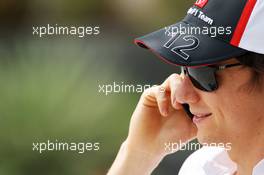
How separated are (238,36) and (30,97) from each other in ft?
2.76

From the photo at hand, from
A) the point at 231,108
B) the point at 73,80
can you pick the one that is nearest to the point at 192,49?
the point at 231,108

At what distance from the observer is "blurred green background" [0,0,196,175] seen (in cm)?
161

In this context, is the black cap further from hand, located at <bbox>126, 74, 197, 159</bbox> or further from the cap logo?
hand, located at <bbox>126, 74, 197, 159</bbox>

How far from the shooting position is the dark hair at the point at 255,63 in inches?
41.4

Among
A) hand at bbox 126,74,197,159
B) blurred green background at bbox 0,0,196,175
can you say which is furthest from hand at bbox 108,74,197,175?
blurred green background at bbox 0,0,196,175

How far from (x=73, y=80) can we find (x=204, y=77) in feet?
2.13

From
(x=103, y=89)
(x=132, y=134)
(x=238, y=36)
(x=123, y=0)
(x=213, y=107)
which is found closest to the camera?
(x=238, y=36)

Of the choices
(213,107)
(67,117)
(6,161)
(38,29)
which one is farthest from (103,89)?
(213,107)

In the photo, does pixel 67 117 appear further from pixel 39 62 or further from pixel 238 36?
pixel 238 36

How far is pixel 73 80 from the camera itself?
5.54ft

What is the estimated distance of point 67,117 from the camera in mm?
1674

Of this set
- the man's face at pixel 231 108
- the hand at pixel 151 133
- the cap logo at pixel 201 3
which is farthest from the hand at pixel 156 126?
the cap logo at pixel 201 3

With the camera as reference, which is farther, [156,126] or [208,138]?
[156,126]

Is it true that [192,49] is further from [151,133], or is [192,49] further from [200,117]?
[151,133]
